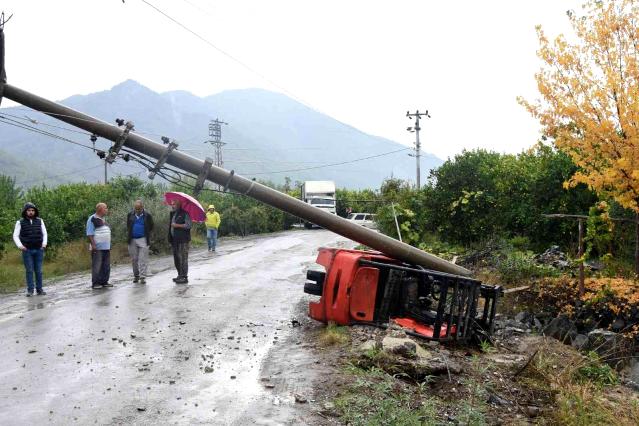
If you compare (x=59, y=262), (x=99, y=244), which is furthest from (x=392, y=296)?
(x=59, y=262)

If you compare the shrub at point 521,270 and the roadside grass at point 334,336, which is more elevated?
the shrub at point 521,270

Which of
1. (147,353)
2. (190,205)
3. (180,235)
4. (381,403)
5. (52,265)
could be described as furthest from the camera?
(52,265)

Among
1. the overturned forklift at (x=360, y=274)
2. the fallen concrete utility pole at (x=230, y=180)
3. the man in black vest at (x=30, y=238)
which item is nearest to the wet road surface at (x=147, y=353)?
the man in black vest at (x=30, y=238)

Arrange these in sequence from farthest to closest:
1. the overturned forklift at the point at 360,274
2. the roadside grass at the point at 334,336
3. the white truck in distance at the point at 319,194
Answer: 1. the white truck in distance at the point at 319,194
2. the overturned forklift at the point at 360,274
3. the roadside grass at the point at 334,336

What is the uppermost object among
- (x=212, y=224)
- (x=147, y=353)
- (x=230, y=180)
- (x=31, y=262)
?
(x=230, y=180)

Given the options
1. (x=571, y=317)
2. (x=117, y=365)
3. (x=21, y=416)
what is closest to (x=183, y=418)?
(x=21, y=416)

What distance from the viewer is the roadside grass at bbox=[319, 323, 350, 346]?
25.6ft

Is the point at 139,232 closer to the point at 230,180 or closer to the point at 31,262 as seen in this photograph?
the point at 31,262

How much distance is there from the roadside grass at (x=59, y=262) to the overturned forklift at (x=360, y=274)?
7118 mm

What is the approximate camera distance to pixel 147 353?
721 cm

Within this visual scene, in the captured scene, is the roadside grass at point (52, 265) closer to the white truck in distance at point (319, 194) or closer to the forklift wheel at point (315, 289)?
the forklift wheel at point (315, 289)

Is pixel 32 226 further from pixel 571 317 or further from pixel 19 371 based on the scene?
pixel 571 317

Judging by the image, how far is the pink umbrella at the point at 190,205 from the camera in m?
13.0

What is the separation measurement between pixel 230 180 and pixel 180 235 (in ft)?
13.5
